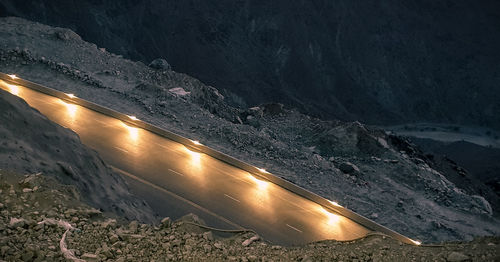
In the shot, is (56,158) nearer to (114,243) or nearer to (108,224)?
(108,224)

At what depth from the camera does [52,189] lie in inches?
361

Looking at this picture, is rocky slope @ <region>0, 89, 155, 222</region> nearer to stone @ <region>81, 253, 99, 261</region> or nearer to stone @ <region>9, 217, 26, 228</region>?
stone @ <region>9, 217, 26, 228</region>

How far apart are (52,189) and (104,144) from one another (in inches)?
361

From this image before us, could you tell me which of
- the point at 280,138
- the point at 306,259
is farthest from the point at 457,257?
the point at 280,138

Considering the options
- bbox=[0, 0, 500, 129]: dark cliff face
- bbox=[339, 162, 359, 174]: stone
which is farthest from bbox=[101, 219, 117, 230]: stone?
bbox=[0, 0, 500, 129]: dark cliff face

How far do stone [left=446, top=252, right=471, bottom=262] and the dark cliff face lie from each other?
4370 centimetres

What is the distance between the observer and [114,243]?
7.79 metres

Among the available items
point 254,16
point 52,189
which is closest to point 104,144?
point 52,189

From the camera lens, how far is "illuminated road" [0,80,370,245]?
49.4ft

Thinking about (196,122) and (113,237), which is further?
(196,122)

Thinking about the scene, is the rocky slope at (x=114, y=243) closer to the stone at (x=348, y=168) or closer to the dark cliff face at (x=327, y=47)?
the stone at (x=348, y=168)

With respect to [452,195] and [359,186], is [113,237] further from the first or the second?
[452,195]

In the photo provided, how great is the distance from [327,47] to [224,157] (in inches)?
1833

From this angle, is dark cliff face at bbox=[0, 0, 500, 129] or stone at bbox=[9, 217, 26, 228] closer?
stone at bbox=[9, 217, 26, 228]
